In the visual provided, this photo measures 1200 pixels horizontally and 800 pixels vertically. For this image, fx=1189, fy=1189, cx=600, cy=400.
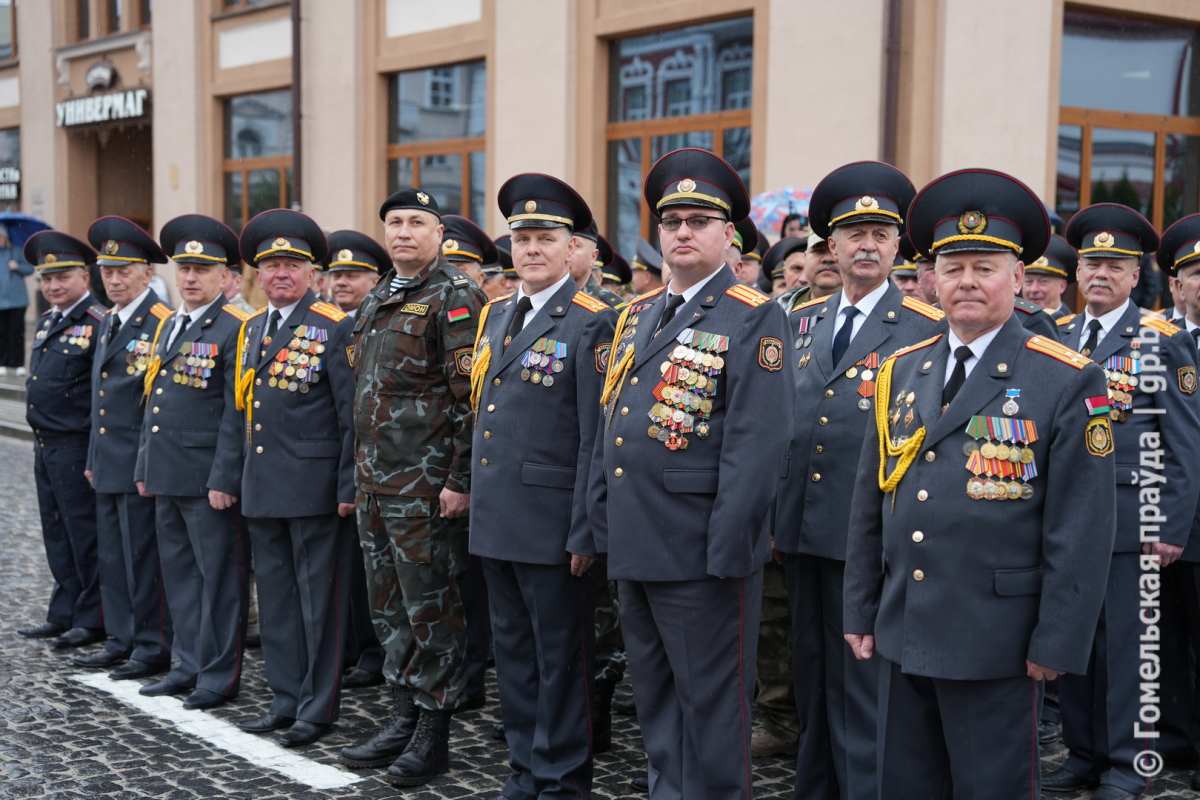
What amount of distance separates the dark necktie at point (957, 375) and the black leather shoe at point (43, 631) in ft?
18.4

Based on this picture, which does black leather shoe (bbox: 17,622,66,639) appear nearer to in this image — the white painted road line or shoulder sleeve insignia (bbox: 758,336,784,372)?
the white painted road line

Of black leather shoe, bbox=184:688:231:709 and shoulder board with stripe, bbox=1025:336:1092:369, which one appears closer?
shoulder board with stripe, bbox=1025:336:1092:369

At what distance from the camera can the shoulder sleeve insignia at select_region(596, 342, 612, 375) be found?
4.26 meters

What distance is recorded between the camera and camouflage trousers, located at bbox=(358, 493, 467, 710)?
4730 mm

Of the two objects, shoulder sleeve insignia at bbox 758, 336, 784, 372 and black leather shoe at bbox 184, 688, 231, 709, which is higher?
shoulder sleeve insignia at bbox 758, 336, 784, 372

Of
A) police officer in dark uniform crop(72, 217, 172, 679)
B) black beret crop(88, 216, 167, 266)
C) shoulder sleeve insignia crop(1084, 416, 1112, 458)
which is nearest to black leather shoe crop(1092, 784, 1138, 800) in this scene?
shoulder sleeve insignia crop(1084, 416, 1112, 458)

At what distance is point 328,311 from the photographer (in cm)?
537

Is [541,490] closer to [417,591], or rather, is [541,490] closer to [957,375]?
[417,591]

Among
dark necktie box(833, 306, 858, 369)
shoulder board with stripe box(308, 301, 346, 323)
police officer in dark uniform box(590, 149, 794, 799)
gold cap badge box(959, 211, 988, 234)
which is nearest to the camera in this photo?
gold cap badge box(959, 211, 988, 234)

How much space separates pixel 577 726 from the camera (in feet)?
14.1

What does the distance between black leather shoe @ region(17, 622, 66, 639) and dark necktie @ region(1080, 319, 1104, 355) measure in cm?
567

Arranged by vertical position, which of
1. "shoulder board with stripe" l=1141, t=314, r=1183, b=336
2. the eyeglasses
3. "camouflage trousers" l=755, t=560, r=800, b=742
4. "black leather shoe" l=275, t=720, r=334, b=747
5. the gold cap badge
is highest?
the eyeglasses

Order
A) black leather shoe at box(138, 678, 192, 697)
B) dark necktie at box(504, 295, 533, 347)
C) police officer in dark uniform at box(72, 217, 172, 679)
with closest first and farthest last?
dark necktie at box(504, 295, 533, 347)
black leather shoe at box(138, 678, 192, 697)
police officer in dark uniform at box(72, 217, 172, 679)

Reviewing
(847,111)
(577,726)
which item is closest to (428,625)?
(577,726)
